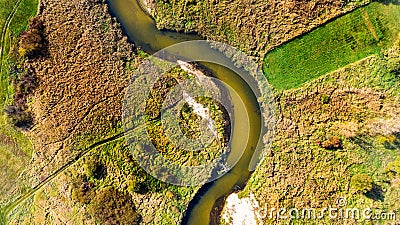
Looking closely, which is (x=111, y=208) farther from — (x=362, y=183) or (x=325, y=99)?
(x=362, y=183)

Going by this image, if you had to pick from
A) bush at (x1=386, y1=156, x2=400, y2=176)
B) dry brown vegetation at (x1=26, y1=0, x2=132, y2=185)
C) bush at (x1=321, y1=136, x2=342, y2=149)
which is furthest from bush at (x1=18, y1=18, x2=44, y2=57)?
bush at (x1=386, y1=156, x2=400, y2=176)

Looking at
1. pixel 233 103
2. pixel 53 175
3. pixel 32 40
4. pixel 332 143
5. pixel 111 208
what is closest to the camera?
pixel 332 143

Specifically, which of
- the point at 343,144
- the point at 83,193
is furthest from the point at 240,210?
the point at 83,193

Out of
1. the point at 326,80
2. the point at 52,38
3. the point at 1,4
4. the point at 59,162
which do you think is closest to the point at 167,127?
the point at 59,162

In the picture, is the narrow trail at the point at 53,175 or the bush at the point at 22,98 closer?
the bush at the point at 22,98

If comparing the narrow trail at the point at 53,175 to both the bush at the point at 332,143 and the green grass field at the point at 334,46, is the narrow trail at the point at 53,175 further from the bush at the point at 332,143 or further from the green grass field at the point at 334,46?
the bush at the point at 332,143

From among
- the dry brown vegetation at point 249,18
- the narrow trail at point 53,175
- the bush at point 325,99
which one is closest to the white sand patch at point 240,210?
the bush at point 325,99
